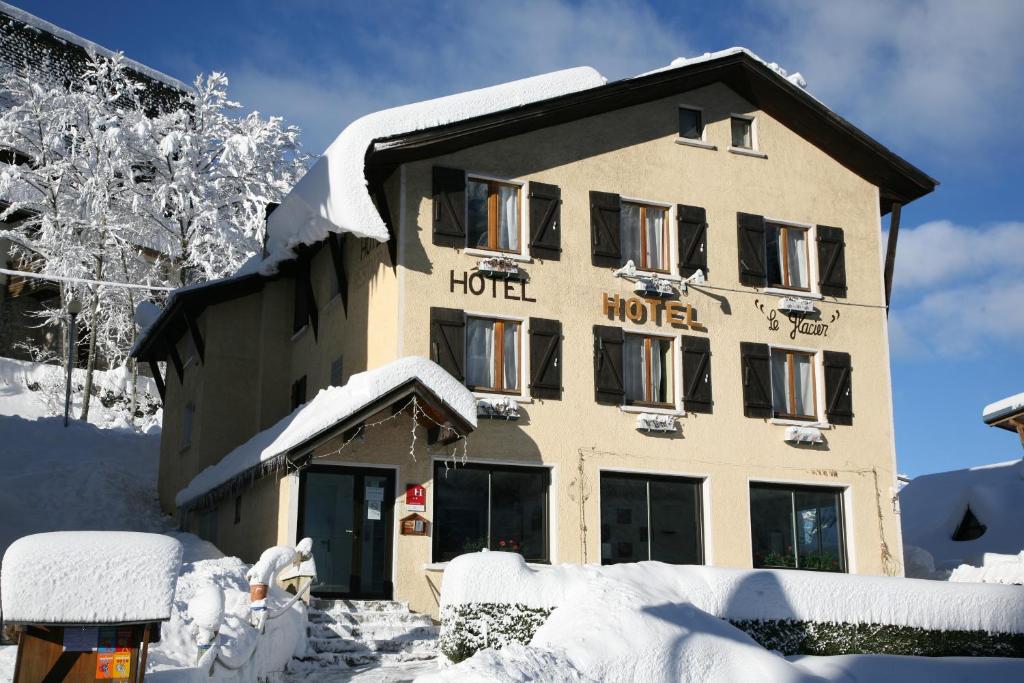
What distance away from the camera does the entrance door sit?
56.9 feet

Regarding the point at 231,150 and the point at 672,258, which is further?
the point at 231,150

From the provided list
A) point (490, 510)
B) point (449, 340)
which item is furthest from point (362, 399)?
point (490, 510)

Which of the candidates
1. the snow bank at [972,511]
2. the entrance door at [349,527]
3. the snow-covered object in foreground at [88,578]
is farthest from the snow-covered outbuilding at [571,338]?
the snow-covered object in foreground at [88,578]

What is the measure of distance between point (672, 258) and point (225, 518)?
8.80 m

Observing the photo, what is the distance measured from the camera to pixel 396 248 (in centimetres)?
1848

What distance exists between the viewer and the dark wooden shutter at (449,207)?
738 inches

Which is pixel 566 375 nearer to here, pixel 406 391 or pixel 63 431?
pixel 406 391

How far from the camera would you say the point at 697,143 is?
21.2 meters

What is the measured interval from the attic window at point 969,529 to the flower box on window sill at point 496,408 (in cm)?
1442

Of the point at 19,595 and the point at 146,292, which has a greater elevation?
the point at 146,292

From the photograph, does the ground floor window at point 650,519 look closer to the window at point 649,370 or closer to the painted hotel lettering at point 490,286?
the window at point 649,370

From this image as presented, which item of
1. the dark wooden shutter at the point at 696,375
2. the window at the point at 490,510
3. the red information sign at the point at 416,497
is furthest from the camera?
the dark wooden shutter at the point at 696,375

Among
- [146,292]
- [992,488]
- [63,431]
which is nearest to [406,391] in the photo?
[63,431]

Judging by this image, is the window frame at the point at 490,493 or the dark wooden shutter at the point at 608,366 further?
the dark wooden shutter at the point at 608,366
